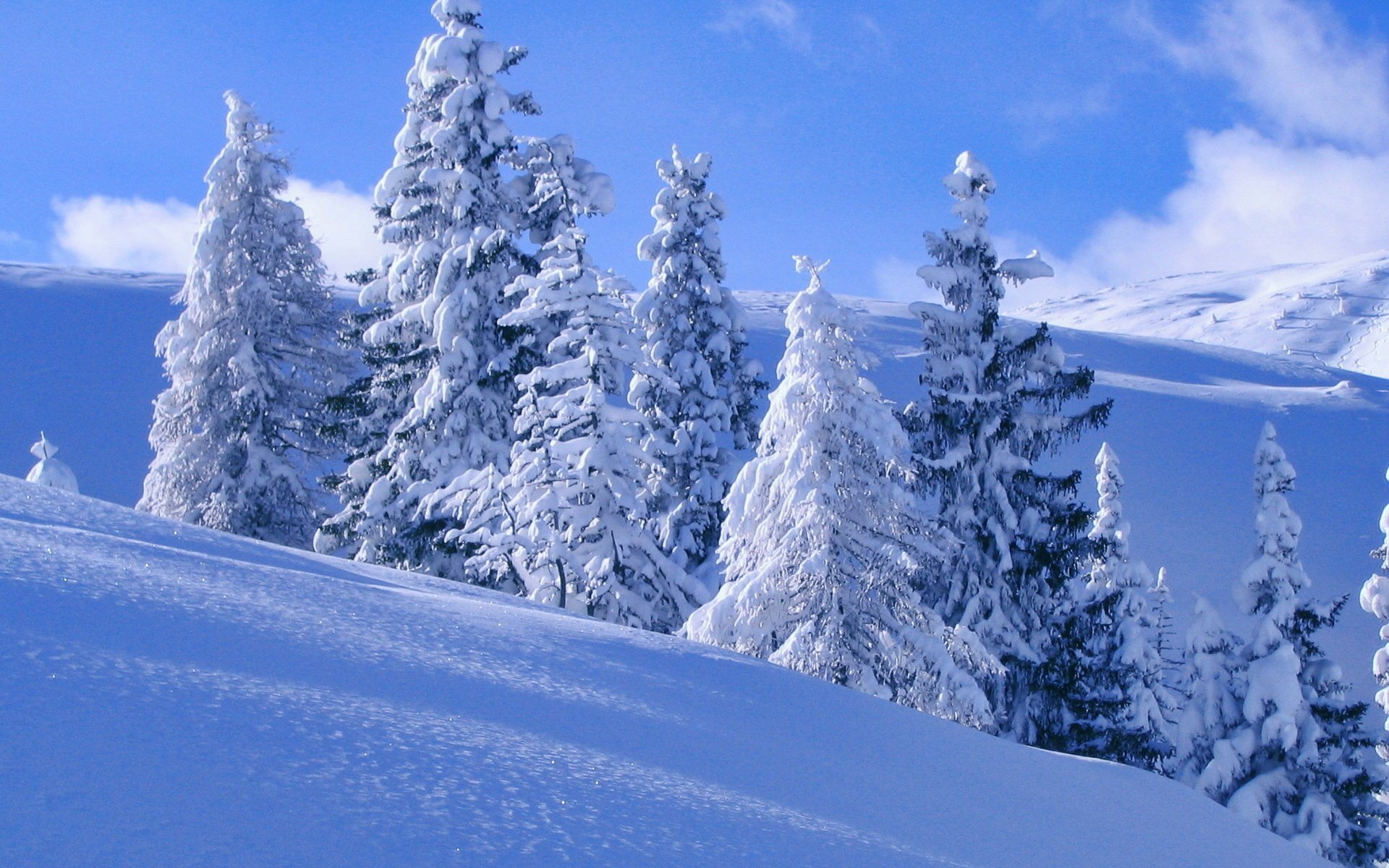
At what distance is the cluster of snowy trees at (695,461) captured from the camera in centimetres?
1569

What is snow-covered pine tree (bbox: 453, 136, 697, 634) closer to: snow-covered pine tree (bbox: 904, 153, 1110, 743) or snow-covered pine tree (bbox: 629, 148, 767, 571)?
snow-covered pine tree (bbox: 629, 148, 767, 571)

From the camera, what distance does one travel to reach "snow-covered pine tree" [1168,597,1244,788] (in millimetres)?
20703

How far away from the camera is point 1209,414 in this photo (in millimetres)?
72125

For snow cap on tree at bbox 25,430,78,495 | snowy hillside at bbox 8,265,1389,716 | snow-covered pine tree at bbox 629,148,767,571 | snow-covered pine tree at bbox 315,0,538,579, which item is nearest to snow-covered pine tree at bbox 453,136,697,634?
snow-covered pine tree at bbox 315,0,538,579

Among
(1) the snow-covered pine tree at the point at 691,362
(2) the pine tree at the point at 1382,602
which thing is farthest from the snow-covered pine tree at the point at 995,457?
(2) the pine tree at the point at 1382,602

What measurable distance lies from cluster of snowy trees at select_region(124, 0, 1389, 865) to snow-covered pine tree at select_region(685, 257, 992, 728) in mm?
54

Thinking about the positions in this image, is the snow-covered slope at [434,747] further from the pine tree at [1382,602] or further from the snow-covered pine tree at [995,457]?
the pine tree at [1382,602]

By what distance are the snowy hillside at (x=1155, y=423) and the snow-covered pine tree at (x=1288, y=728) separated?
27.2 m

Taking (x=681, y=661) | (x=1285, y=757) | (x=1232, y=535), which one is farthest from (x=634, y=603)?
(x=1232, y=535)

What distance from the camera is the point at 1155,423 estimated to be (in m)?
70.3

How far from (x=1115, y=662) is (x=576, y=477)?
560 inches

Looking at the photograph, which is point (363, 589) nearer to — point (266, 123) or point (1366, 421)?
point (266, 123)

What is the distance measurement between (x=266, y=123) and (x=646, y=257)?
9.28 metres

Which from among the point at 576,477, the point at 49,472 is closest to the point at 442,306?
the point at 576,477
